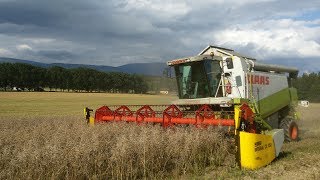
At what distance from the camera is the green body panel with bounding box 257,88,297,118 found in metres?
11.1

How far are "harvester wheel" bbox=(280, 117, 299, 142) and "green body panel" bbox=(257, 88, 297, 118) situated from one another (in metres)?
0.46

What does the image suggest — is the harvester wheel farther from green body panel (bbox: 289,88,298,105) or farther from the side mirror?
the side mirror

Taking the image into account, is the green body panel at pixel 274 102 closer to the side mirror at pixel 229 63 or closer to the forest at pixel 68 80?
the side mirror at pixel 229 63

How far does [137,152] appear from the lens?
6.53 m

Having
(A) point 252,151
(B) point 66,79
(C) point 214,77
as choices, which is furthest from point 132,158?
(B) point 66,79

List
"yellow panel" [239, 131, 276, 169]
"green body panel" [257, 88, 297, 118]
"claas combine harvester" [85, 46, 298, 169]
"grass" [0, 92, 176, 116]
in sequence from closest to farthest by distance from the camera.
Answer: "yellow panel" [239, 131, 276, 169], "claas combine harvester" [85, 46, 298, 169], "green body panel" [257, 88, 297, 118], "grass" [0, 92, 176, 116]

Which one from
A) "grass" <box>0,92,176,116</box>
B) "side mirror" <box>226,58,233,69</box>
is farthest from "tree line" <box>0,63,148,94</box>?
"side mirror" <box>226,58,233,69</box>

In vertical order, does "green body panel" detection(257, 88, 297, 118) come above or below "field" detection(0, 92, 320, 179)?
above

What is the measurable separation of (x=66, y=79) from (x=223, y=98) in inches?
3167

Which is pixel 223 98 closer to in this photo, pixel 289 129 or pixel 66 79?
pixel 289 129

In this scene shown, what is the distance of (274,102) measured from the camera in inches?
469

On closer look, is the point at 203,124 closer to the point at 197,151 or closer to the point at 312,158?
the point at 197,151

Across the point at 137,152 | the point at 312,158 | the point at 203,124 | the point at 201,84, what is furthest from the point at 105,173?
the point at 201,84

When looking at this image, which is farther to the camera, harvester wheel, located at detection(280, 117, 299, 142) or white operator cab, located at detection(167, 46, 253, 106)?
harvester wheel, located at detection(280, 117, 299, 142)
